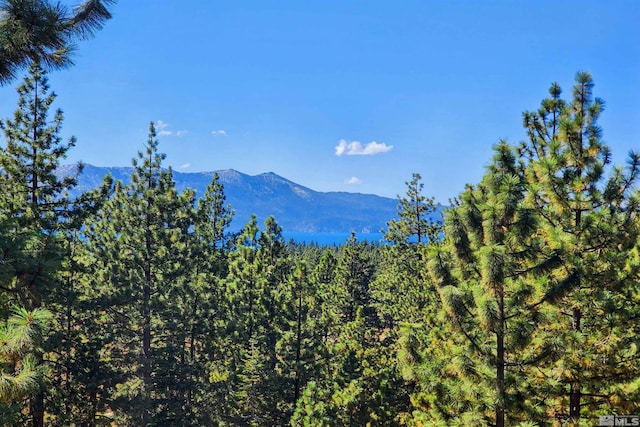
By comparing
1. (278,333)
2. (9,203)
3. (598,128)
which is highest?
(598,128)

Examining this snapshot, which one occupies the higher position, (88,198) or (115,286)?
(88,198)

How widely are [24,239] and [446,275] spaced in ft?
27.9

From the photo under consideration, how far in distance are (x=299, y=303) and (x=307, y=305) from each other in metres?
0.35

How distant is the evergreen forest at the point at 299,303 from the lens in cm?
779

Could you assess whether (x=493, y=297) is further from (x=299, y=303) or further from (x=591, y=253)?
(x=299, y=303)

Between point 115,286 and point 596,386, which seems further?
point 115,286

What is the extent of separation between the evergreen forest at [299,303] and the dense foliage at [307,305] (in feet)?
0.16

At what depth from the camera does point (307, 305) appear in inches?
682

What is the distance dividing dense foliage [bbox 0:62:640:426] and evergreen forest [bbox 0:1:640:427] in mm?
50

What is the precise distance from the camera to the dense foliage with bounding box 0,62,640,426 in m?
7.91

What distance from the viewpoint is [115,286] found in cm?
Answer: 1703

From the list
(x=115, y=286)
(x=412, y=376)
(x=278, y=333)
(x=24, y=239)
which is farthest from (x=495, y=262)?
(x=115, y=286)

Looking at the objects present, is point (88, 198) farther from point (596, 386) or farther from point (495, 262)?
point (596, 386)

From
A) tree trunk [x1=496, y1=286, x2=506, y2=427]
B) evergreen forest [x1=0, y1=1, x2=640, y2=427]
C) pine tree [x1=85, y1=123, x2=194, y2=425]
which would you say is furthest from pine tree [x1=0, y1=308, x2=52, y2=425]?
pine tree [x1=85, y1=123, x2=194, y2=425]
